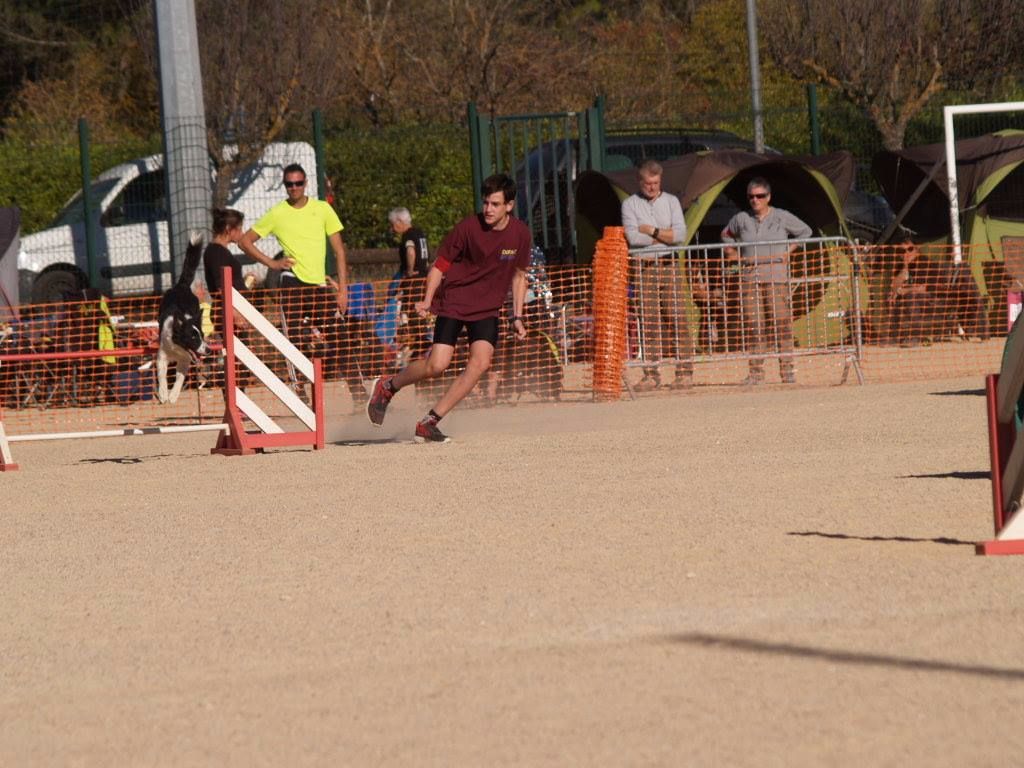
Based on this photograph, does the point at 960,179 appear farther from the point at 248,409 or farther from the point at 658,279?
the point at 248,409

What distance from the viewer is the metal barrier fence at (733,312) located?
1484 centimetres

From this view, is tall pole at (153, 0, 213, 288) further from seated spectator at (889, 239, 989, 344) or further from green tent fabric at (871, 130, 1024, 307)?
green tent fabric at (871, 130, 1024, 307)

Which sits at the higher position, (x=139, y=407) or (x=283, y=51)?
(x=283, y=51)

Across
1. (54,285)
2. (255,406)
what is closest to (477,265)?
(255,406)

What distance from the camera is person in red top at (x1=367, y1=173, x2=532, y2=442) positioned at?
11156 millimetres

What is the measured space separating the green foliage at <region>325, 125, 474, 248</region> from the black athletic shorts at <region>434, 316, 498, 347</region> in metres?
10.8

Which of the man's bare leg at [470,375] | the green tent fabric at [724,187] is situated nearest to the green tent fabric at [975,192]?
the green tent fabric at [724,187]

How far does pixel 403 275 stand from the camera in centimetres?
1605

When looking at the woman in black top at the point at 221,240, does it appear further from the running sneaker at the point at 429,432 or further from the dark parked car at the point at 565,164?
the dark parked car at the point at 565,164

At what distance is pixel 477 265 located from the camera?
11.2 m

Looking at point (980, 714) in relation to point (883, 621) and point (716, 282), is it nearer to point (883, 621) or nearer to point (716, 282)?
point (883, 621)

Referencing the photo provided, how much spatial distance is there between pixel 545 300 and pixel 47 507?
6.72m

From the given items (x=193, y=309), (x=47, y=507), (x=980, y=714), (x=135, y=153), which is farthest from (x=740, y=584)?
(x=135, y=153)

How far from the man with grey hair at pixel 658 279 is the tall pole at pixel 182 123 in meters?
5.03
